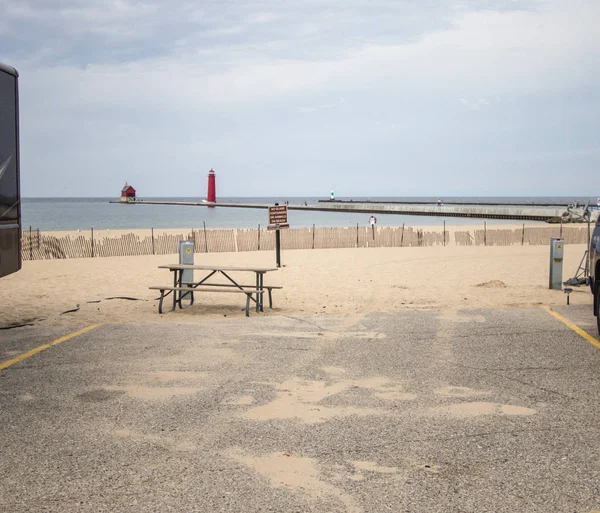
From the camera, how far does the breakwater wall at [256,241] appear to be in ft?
→ 80.1

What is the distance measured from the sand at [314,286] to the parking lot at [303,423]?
9.04ft

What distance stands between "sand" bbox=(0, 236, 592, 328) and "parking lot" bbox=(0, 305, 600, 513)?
276 cm

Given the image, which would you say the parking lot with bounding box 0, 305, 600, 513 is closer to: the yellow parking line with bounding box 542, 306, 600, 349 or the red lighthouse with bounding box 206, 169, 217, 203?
the yellow parking line with bounding box 542, 306, 600, 349

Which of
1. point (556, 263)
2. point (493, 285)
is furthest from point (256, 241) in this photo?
point (556, 263)

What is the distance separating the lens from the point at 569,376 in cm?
625

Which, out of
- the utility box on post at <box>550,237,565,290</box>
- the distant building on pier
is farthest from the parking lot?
the distant building on pier

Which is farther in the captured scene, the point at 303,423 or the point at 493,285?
the point at 493,285

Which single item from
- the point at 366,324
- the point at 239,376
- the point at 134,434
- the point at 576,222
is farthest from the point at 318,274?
the point at 576,222

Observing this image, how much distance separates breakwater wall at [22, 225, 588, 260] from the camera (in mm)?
24406

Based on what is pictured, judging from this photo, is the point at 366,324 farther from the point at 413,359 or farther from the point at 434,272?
the point at 434,272

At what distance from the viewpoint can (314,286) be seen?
14.9 m

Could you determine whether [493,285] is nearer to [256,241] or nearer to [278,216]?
[278,216]

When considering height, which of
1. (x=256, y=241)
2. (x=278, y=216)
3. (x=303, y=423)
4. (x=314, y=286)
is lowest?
(x=314, y=286)

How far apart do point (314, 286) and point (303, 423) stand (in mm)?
9985
